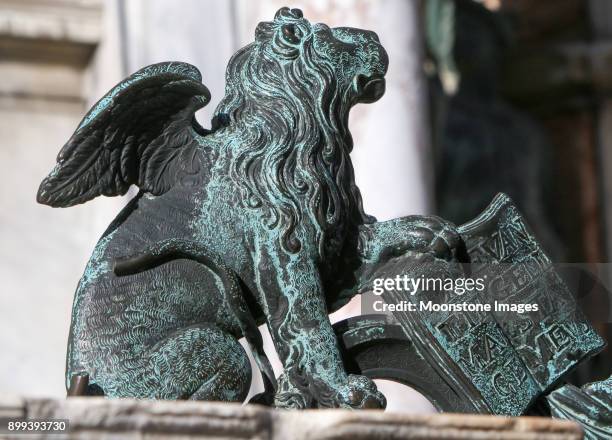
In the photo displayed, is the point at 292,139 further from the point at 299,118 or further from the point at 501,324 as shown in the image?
the point at 501,324

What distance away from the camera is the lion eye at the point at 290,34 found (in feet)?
8.25

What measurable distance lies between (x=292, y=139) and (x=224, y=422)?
68cm

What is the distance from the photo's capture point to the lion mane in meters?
2.39

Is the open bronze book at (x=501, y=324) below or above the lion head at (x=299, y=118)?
below

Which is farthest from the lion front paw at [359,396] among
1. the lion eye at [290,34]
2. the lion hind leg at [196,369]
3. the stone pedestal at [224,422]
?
the lion eye at [290,34]

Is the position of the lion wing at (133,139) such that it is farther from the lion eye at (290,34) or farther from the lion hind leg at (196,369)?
the lion hind leg at (196,369)

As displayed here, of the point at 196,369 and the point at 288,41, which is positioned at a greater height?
the point at 288,41

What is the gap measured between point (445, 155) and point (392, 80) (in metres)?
2.46

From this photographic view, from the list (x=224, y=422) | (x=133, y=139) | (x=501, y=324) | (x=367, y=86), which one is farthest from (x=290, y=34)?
(x=224, y=422)

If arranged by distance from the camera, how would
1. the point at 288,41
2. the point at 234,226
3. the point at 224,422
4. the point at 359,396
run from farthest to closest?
1. the point at 288,41
2. the point at 234,226
3. the point at 359,396
4. the point at 224,422

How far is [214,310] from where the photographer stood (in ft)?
7.74

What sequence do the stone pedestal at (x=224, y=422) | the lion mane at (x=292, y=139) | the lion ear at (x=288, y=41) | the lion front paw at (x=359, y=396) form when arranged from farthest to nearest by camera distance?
1. the lion ear at (x=288, y=41)
2. the lion mane at (x=292, y=139)
3. the lion front paw at (x=359, y=396)
4. the stone pedestal at (x=224, y=422)

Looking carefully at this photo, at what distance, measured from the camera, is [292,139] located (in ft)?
8.01

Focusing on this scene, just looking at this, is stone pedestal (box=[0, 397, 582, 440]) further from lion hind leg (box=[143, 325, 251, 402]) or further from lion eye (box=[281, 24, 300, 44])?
lion eye (box=[281, 24, 300, 44])
